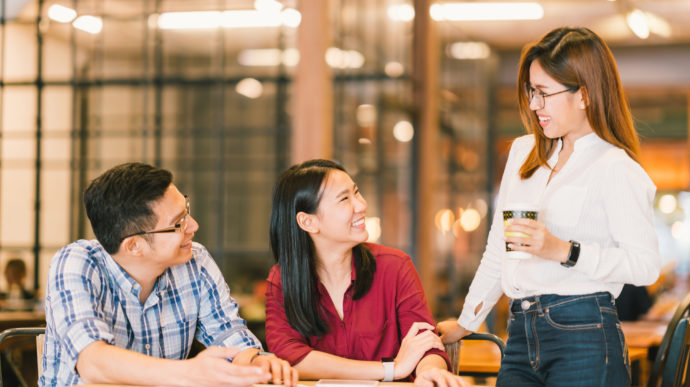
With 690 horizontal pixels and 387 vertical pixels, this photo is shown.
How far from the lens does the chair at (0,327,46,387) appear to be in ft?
7.74

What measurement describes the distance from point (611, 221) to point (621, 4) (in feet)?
28.6

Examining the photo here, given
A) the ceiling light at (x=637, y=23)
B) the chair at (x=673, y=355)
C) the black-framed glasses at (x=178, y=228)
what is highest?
the ceiling light at (x=637, y=23)

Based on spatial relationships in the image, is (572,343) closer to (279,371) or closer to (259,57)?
(279,371)

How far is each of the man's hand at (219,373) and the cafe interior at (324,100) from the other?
1776 mm

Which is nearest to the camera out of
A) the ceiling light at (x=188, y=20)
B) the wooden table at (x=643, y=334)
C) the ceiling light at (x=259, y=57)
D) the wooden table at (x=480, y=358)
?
the wooden table at (x=480, y=358)

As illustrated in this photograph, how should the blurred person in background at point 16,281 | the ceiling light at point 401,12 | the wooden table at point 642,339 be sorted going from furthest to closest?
the ceiling light at point 401,12 → the blurred person in background at point 16,281 → the wooden table at point 642,339

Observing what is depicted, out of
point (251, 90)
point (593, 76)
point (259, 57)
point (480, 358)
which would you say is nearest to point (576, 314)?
point (593, 76)

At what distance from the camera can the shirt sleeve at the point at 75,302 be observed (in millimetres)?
1988

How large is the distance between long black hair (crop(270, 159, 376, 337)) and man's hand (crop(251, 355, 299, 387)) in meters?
0.32

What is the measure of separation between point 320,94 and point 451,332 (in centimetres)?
381

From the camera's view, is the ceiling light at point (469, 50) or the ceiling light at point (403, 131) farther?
the ceiling light at point (469, 50)

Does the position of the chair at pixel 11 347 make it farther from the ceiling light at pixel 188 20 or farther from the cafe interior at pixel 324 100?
the ceiling light at pixel 188 20

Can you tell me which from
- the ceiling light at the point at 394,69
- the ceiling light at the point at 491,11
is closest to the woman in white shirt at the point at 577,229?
the ceiling light at the point at 394,69

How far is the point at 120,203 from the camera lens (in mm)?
2182
